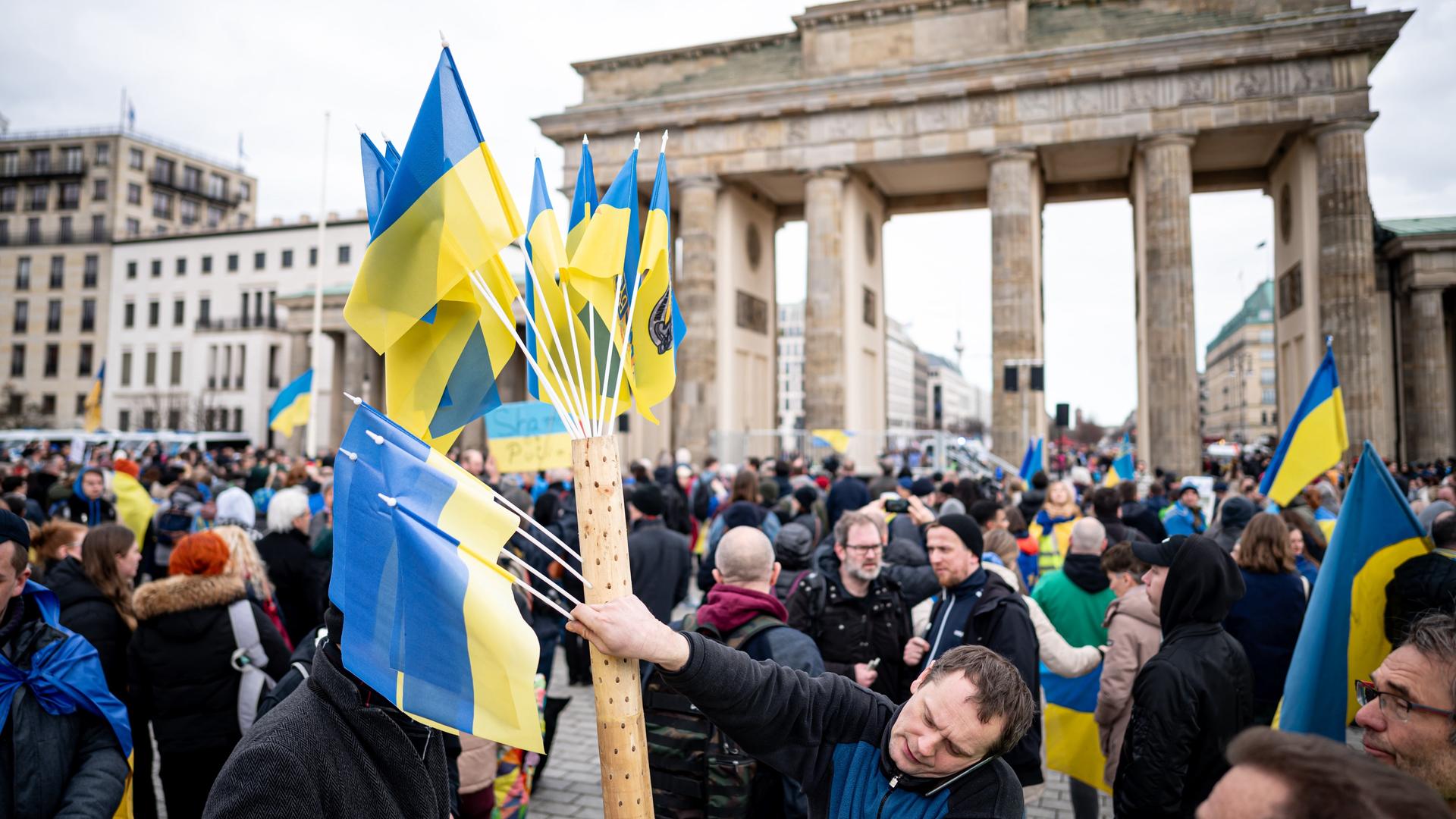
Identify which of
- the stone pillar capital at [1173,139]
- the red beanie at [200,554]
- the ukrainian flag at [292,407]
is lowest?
the red beanie at [200,554]

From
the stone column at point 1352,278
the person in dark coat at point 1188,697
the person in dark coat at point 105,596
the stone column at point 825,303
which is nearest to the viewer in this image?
the person in dark coat at point 1188,697

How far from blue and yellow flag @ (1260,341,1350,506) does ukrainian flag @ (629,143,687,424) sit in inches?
246

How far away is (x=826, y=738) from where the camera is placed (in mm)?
2363

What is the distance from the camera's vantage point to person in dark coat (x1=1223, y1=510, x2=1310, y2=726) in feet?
15.5

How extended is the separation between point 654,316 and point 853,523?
2063mm

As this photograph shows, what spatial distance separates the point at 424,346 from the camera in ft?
7.86

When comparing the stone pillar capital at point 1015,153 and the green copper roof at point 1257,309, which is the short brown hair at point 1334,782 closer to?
the stone pillar capital at point 1015,153

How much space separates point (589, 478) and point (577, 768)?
5.12m

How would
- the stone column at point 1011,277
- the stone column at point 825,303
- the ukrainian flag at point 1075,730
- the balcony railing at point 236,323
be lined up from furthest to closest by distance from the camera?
the balcony railing at point 236,323 → the stone column at point 825,303 → the stone column at point 1011,277 → the ukrainian flag at point 1075,730

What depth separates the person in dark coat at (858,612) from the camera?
168 inches

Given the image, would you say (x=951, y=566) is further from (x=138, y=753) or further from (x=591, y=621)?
(x=138, y=753)

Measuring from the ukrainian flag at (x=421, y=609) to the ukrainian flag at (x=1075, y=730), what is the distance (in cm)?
390

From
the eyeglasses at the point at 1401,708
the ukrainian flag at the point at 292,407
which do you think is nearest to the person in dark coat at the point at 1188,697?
the eyeglasses at the point at 1401,708

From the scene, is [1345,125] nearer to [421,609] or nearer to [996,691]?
[996,691]
